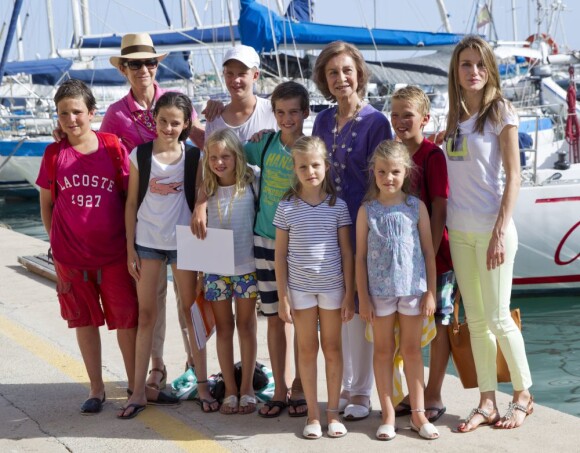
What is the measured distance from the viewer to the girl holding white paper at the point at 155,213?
15.5 feet

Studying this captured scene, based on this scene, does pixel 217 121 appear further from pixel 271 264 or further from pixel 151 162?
pixel 271 264

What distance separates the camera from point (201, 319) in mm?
4816

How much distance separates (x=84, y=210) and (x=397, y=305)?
175 cm

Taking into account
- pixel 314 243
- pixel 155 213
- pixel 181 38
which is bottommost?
pixel 314 243

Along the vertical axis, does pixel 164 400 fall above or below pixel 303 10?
below

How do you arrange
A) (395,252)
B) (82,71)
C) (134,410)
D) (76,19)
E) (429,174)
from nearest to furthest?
1. (395,252)
2. (429,174)
3. (134,410)
4. (82,71)
5. (76,19)

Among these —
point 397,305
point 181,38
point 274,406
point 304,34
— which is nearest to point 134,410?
point 274,406

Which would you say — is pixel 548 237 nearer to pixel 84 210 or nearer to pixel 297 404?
pixel 297 404

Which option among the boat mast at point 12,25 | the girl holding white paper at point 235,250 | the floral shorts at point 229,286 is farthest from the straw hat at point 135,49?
the boat mast at point 12,25

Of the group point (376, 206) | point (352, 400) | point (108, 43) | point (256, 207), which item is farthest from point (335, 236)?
point (108, 43)

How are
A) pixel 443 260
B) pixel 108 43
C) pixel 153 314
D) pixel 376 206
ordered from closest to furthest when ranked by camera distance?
pixel 376 206 → pixel 443 260 → pixel 153 314 → pixel 108 43

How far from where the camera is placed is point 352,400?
15.4 feet

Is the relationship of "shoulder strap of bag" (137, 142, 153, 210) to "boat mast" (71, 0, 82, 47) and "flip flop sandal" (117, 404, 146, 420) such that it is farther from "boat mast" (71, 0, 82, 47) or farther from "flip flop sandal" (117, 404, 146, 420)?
"boat mast" (71, 0, 82, 47)

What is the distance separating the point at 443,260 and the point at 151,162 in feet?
5.35
